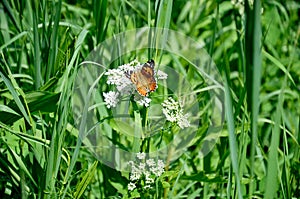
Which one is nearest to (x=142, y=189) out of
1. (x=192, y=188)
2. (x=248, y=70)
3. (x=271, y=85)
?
(x=192, y=188)

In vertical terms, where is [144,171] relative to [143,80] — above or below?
below

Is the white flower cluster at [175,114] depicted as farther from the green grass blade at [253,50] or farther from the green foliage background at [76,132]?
the green grass blade at [253,50]

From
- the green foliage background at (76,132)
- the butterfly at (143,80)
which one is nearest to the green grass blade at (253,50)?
the green foliage background at (76,132)

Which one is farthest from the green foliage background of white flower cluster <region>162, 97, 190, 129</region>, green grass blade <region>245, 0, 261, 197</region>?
white flower cluster <region>162, 97, 190, 129</region>

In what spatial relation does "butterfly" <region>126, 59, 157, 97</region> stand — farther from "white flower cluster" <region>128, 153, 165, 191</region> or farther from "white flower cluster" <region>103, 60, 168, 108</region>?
"white flower cluster" <region>128, 153, 165, 191</region>

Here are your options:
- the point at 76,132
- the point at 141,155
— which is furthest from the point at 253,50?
the point at 76,132

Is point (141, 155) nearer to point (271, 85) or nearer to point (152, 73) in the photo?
A: point (152, 73)

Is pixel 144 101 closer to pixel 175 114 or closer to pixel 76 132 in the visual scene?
pixel 175 114
